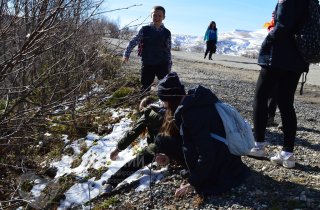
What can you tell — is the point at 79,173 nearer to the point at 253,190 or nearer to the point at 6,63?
the point at 253,190

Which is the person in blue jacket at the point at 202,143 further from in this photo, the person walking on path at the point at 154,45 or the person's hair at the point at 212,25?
the person's hair at the point at 212,25

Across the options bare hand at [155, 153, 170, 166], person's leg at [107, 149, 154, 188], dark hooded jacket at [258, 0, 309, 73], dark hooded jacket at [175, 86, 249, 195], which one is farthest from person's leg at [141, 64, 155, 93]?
dark hooded jacket at [175, 86, 249, 195]

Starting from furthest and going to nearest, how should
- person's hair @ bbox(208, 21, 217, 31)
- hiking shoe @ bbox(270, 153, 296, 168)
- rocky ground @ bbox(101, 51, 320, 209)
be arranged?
person's hair @ bbox(208, 21, 217, 31) < hiking shoe @ bbox(270, 153, 296, 168) < rocky ground @ bbox(101, 51, 320, 209)

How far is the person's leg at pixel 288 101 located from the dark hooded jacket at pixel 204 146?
65 cm

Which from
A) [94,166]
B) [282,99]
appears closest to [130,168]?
[94,166]

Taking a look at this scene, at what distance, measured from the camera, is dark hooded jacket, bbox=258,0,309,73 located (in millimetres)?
3604

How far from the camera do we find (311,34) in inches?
142

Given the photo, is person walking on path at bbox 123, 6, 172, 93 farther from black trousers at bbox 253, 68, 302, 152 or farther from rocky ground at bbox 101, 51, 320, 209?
black trousers at bbox 253, 68, 302, 152


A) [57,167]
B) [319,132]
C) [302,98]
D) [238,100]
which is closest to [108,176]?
[57,167]

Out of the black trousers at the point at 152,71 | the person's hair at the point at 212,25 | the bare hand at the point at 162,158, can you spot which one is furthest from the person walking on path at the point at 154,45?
the person's hair at the point at 212,25

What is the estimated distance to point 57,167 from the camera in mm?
5836

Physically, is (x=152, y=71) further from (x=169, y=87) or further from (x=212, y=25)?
(x=212, y=25)

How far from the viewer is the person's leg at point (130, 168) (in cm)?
452

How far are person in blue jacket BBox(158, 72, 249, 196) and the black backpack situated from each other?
95 cm
